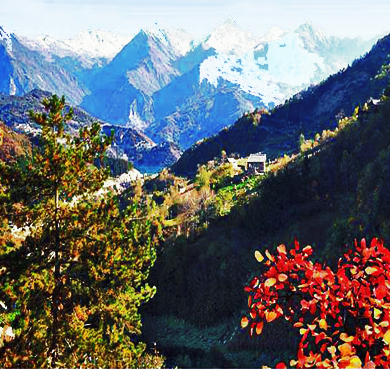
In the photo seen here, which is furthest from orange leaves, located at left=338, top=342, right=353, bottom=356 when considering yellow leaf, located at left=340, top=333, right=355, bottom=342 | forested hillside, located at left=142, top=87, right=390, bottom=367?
forested hillside, located at left=142, top=87, right=390, bottom=367

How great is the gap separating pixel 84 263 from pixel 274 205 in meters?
27.3

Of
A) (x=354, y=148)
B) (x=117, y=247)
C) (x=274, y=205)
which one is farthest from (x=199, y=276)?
(x=117, y=247)

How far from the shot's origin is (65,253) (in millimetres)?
14367

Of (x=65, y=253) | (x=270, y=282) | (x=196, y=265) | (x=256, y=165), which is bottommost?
(x=270, y=282)

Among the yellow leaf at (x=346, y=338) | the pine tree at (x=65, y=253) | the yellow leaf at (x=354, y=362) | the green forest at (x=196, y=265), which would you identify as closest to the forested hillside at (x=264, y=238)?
the green forest at (x=196, y=265)

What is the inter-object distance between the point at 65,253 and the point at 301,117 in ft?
551

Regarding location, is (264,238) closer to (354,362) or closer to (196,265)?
(196,265)

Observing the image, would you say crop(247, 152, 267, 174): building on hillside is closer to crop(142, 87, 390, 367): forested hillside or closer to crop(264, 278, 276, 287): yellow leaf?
crop(142, 87, 390, 367): forested hillside

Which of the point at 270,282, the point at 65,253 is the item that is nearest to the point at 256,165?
the point at 65,253

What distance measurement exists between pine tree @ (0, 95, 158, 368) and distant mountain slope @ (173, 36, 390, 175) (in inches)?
5050

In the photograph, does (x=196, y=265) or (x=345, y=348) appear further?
(x=196, y=265)

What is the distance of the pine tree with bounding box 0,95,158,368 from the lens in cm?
1341

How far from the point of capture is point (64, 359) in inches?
526

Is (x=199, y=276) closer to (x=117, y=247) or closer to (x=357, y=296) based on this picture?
(x=117, y=247)
